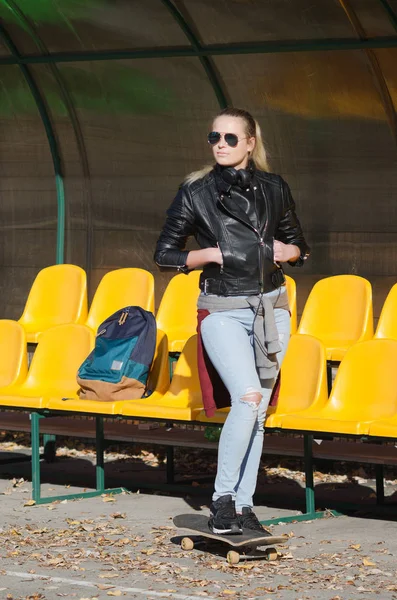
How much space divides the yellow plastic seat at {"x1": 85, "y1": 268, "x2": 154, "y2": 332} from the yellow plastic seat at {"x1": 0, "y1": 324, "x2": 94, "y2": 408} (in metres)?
A: 1.42

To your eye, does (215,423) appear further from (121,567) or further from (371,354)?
(121,567)

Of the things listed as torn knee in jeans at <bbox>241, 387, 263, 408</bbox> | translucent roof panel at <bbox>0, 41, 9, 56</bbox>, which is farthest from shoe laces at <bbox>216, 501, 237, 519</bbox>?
translucent roof panel at <bbox>0, 41, 9, 56</bbox>

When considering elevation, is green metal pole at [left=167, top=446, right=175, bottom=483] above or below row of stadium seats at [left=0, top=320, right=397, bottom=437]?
below

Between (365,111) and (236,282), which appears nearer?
(236,282)

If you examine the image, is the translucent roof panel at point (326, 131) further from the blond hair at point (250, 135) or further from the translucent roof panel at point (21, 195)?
the blond hair at point (250, 135)

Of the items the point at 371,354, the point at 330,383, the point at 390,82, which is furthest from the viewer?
the point at 390,82

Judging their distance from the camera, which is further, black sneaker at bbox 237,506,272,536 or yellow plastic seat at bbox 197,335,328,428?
yellow plastic seat at bbox 197,335,328,428

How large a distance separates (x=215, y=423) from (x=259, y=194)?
4.95 feet

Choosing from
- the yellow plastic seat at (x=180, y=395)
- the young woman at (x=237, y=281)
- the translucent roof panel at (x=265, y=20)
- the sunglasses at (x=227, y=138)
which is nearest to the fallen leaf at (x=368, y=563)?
the young woman at (x=237, y=281)

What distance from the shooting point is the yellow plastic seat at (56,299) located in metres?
10.6

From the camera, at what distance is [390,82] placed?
971 centimetres

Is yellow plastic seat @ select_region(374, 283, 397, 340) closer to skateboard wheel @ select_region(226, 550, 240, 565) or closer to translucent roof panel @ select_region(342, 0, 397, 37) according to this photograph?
translucent roof panel @ select_region(342, 0, 397, 37)

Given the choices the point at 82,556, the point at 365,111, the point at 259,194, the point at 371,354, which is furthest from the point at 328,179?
the point at 82,556

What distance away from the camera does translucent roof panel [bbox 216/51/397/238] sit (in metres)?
9.92
